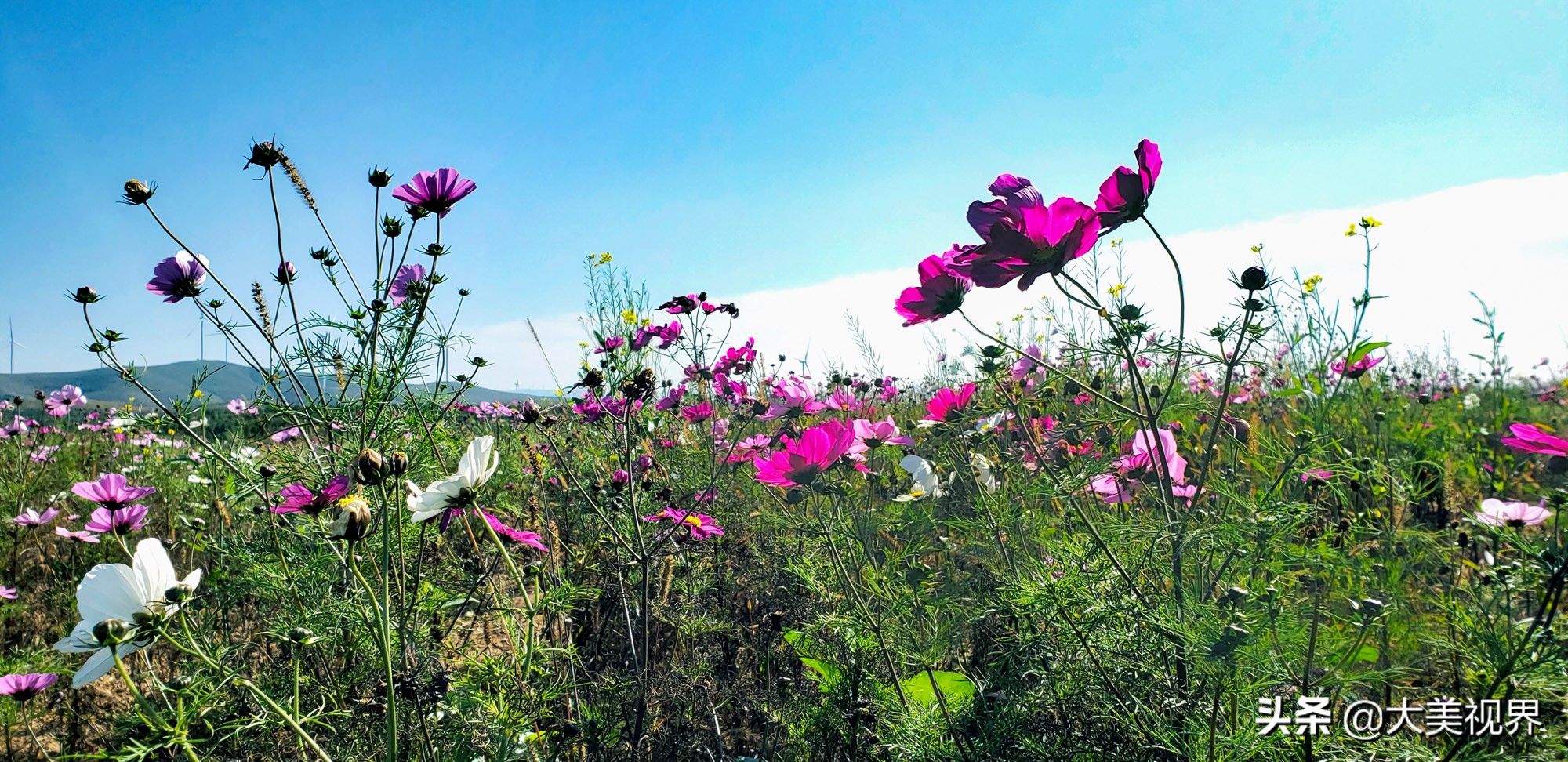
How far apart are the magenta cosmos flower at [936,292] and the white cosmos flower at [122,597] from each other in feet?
3.38

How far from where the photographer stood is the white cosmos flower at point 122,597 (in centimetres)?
85

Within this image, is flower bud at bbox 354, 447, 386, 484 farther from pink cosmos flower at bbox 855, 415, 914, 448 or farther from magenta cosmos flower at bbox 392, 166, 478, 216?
pink cosmos flower at bbox 855, 415, 914, 448

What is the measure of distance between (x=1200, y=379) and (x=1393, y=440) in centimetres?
164

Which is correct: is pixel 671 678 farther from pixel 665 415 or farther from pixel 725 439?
pixel 665 415

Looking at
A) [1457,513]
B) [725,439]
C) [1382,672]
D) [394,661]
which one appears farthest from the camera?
[725,439]

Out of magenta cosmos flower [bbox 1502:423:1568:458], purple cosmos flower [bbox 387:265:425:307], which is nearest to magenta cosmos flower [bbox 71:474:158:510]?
purple cosmos flower [bbox 387:265:425:307]

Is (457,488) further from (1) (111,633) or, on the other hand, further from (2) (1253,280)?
(2) (1253,280)

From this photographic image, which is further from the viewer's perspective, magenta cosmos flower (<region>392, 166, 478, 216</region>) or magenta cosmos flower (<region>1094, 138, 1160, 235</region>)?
magenta cosmos flower (<region>392, 166, 478, 216</region>)

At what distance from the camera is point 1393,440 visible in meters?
2.06

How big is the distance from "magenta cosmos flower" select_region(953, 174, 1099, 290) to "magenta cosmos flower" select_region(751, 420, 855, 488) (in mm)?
512

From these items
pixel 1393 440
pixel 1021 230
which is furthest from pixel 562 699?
pixel 1393 440

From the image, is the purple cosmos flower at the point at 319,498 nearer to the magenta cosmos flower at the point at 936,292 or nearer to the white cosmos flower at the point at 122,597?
the white cosmos flower at the point at 122,597

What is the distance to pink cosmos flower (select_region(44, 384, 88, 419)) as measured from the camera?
444 cm

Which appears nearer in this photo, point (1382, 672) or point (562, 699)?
point (1382, 672)
